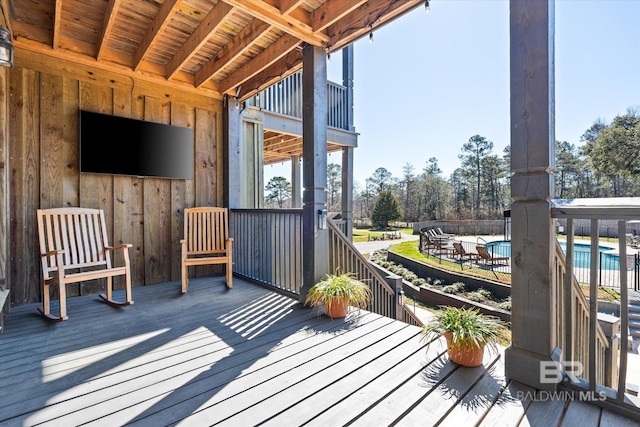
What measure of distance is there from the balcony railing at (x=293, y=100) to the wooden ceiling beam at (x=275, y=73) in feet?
2.94

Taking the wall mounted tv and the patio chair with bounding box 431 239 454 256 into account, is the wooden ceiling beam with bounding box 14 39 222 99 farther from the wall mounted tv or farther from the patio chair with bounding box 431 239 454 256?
the patio chair with bounding box 431 239 454 256

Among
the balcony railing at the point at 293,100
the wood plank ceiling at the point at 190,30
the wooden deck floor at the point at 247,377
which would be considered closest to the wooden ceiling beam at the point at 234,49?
the wood plank ceiling at the point at 190,30

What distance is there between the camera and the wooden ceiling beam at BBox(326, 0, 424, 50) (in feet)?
7.72

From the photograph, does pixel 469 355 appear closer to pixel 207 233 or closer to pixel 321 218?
pixel 321 218

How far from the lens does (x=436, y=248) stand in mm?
12117

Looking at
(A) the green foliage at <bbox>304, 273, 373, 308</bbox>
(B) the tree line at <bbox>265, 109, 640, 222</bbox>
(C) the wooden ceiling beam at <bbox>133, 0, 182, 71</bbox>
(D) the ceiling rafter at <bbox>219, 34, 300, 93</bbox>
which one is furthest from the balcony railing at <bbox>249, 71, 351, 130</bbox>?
(B) the tree line at <bbox>265, 109, 640, 222</bbox>

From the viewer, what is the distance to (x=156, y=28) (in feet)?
9.14

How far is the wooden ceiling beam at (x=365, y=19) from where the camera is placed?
2.35 metres

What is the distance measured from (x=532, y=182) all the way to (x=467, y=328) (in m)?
0.93

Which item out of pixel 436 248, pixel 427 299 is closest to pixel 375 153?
pixel 436 248

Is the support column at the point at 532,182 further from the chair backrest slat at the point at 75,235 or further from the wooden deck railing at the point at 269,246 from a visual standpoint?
the chair backrest slat at the point at 75,235

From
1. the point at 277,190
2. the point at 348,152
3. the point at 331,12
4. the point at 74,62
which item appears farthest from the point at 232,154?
the point at 277,190

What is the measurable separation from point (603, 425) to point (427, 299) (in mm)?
6604

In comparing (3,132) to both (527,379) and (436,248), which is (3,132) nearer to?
(527,379)
